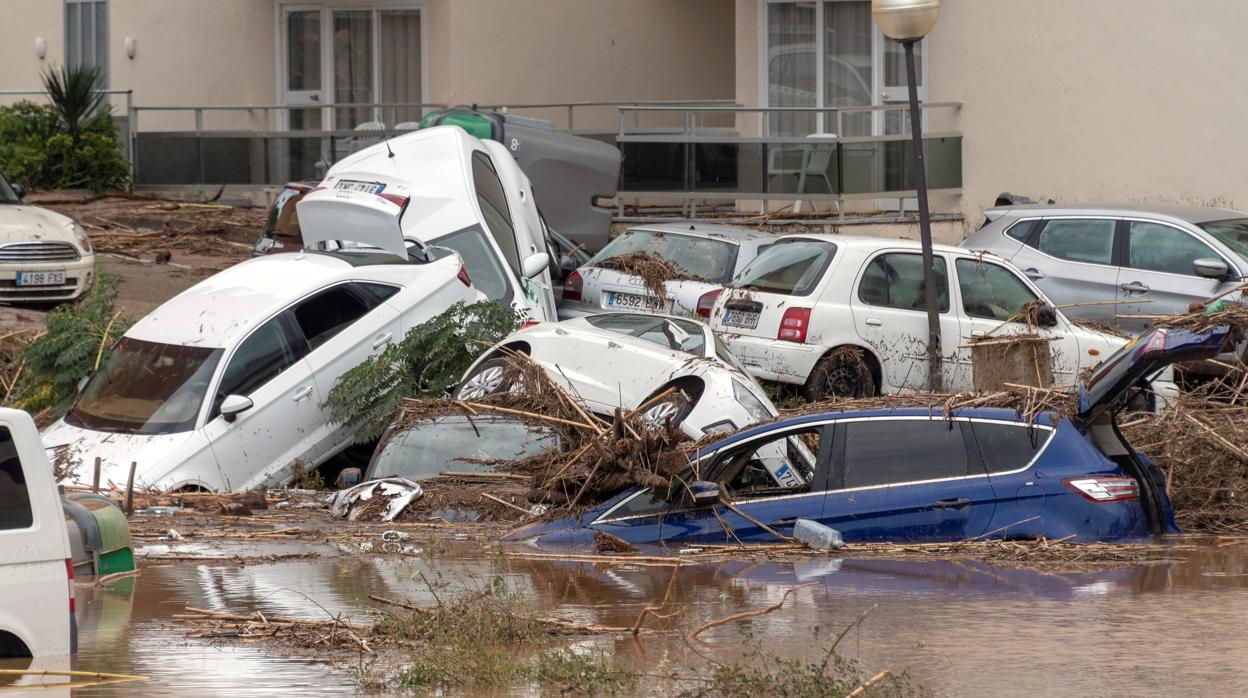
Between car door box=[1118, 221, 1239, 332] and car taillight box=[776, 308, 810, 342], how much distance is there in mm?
3555

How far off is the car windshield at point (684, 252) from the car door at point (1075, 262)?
112 inches

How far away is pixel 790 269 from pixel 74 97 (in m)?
15.0

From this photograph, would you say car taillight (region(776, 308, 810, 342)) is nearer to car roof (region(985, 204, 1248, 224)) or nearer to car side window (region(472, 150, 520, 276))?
car side window (region(472, 150, 520, 276))

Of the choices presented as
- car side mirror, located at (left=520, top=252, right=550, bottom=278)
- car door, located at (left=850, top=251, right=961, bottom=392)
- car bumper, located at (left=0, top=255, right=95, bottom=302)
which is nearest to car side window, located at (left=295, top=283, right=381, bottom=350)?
car side mirror, located at (left=520, top=252, right=550, bottom=278)

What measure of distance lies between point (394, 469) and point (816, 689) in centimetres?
579

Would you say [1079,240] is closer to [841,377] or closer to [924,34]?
[924,34]

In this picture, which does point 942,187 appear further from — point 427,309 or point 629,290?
point 427,309

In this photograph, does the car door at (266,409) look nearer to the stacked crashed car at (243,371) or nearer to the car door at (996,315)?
the stacked crashed car at (243,371)

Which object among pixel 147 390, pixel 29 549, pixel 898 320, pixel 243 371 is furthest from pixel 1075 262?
pixel 29 549

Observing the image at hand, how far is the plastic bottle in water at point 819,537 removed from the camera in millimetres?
9602

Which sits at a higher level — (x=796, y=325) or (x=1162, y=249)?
(x=1162, y=249)

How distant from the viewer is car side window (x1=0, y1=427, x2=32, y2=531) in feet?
20.9

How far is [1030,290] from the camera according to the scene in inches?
579

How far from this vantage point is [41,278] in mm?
17578
